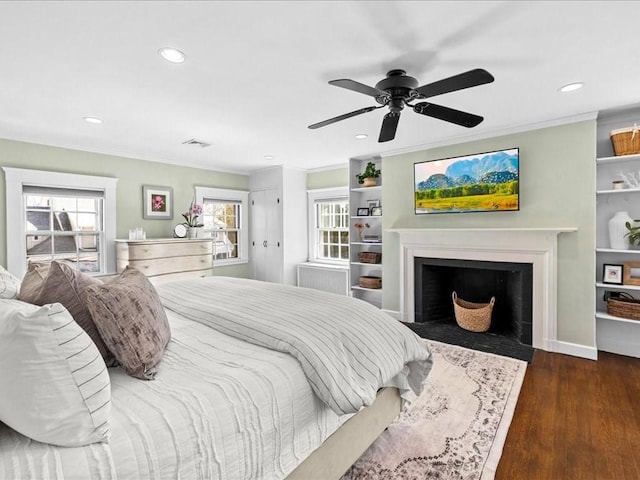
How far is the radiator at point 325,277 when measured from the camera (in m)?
5.32

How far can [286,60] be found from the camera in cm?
216

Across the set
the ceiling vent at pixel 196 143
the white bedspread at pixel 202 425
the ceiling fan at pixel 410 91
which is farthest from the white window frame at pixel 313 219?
the white bedspread at pixel 202 425

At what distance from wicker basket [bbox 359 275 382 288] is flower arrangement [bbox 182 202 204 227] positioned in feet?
8.78

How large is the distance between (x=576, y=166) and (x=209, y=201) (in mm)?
5050

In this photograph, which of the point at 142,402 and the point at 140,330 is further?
the point at 140,330

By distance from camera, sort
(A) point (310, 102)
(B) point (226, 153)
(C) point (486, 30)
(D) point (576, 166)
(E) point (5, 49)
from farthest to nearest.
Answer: (B) point (226, 153) < (D) point (576, 166) < (A) point (310, 102) < (E) point (5, 49) < (C) point (486, 30)

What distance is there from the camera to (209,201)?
5.66 meters

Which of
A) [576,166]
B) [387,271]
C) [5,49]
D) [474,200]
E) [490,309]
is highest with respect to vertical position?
[5,49]

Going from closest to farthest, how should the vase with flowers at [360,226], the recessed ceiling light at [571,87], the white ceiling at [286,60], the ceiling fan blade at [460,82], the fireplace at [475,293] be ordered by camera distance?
the white ceiling at [286,60]
the ceiling fan blade at [460,82]
the recessed ceiling light at [571,87]
the fireplace at [475,293]
the vase with flowers at [360,226]

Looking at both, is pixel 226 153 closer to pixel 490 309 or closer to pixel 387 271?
pixel 387 271

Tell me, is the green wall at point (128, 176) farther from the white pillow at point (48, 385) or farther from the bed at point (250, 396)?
the white pillow at point (48, 385)

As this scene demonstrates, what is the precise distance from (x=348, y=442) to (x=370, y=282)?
3.50m

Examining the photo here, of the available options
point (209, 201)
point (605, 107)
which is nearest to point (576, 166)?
point (605, 107)

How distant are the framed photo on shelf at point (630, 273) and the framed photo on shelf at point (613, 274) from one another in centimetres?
Answer: 3
